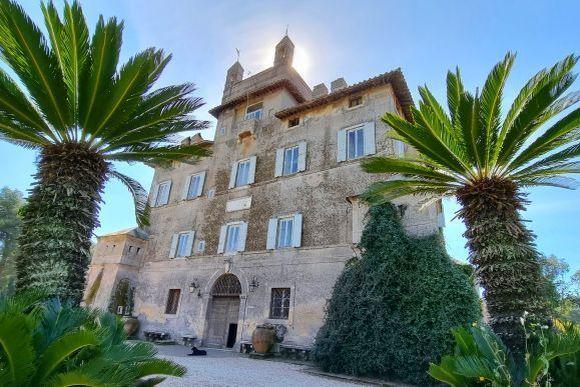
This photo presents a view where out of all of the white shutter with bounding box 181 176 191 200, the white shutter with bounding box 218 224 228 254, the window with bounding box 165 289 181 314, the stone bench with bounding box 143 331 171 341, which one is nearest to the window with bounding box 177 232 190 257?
the window with bounding box 165 289 181 314

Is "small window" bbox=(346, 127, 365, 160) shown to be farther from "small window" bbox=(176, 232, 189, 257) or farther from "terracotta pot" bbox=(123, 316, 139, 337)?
"terracotta pot" bbox=(123, 316, 139, 337)

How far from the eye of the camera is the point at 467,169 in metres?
8.23

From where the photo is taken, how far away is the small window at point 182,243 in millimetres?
18078

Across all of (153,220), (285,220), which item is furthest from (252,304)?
(153,220)

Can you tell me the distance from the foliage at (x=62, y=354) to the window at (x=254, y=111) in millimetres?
15669

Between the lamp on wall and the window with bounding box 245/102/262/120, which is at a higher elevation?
the window with bounding box 245/102/262/120

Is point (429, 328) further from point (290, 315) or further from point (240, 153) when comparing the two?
point (240, 153)

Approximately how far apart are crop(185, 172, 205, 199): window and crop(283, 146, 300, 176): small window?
5268 mm

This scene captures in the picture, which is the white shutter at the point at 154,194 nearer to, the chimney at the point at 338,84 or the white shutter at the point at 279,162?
the white shutter at the point at 279,162

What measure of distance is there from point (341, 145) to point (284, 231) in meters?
4.41

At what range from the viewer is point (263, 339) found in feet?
41.9

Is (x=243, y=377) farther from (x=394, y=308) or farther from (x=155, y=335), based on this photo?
(x=155, y=335)

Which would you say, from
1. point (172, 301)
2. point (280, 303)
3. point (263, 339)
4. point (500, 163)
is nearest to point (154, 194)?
point (172, 301)

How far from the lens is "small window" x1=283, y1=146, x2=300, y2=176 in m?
16.1
